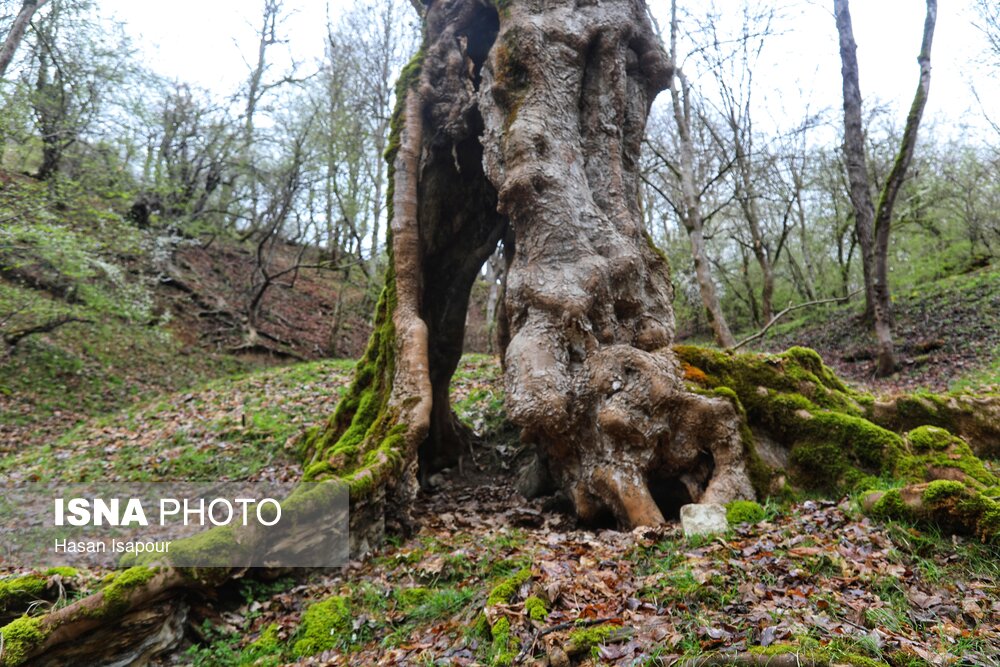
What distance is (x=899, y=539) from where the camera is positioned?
2.92m

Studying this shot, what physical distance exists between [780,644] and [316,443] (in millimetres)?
6264

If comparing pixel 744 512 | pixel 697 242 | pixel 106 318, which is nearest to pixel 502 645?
pixel 744 512

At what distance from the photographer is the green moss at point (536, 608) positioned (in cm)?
264

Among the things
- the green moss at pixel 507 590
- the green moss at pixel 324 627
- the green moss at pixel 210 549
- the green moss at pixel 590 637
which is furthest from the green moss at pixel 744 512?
the green moss at pixel 210 549

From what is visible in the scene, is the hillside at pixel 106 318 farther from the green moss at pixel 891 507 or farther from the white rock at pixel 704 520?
the green moss at pixel 891 507

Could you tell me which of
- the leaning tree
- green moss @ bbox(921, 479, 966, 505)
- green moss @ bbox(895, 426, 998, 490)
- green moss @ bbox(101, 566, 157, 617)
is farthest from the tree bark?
green moss @ bbox(895, 426, 998, 490)

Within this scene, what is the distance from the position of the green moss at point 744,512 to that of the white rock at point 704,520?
0.05 metres

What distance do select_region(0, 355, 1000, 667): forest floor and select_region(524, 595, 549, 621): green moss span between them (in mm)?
15

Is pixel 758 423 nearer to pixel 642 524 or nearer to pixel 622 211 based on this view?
pixel 642 524

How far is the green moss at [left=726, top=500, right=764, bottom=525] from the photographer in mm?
3748

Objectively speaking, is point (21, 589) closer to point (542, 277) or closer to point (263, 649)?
point (263, 649)

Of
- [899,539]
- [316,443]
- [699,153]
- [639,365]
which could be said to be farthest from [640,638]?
[699,153]

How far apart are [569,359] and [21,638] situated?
170 inches

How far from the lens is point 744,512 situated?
3.82 m
